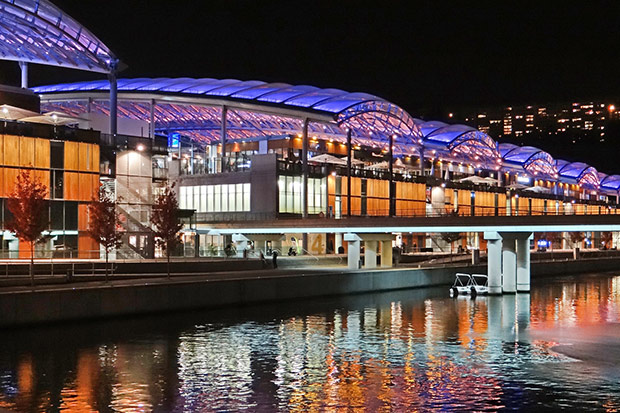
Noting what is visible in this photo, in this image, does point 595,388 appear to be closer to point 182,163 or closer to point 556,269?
point 556,269

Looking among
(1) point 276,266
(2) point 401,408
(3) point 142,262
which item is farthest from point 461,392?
(1) point 276,266

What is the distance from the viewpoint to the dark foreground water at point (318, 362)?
25281mm

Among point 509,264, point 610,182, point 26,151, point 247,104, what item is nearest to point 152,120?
point 247,104

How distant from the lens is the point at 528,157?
147875mm

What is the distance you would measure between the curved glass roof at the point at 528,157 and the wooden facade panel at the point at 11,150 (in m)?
101

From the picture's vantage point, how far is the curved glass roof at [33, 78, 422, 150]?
3629 inches

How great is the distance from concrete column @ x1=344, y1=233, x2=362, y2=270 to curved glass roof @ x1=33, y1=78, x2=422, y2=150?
25891 millimetres

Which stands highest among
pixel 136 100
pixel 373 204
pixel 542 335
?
pixel 136 100

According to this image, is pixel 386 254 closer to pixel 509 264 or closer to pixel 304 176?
pixel 509 264

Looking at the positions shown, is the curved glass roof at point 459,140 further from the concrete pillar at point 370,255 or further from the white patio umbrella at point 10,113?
the white patio umbrella at point 10,113

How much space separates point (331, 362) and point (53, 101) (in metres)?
75.4

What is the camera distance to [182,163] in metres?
101

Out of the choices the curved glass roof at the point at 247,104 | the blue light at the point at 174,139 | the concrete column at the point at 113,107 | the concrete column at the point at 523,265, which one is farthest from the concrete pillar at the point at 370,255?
the blue light at the point at 174,139

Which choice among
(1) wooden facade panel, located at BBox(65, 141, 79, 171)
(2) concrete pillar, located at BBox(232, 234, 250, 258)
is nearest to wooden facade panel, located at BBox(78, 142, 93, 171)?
(1) wooden facade panel, located at BBox(65, 141, 79, 171)
